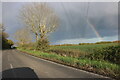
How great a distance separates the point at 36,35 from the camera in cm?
3853

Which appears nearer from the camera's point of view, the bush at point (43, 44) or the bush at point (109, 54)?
the bush at point (109, 54)

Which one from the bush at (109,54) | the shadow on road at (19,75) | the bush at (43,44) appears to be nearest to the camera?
the shadow on road at (19,75)

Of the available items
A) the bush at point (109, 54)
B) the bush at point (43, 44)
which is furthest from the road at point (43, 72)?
the bush at point (43, 44)

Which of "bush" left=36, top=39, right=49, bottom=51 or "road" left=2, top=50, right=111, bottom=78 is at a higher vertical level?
"bush" left=36, top=39, right=49, bottom=51

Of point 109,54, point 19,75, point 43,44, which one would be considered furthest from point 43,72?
point 43,44

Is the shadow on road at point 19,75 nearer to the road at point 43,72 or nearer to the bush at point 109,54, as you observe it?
the road at point 43,72

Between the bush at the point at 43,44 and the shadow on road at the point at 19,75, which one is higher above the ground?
the bush at the point at 43,44

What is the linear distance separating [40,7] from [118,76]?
3365 centimetres

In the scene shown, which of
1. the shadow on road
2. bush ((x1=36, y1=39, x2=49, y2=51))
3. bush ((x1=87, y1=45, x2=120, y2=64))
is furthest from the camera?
bush ((x1=36, y1=39, x2=49, y2=51))

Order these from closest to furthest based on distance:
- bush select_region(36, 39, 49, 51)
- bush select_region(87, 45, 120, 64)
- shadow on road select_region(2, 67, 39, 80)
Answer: shadow on road select_region(2, 67, 39, 80) → bush select_region(87, 45, 120, 64) → bush select_region(36, 39, 49, 51)

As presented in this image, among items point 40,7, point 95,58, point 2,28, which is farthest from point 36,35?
point 2,28

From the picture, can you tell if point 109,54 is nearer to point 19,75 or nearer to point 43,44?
point 19,75

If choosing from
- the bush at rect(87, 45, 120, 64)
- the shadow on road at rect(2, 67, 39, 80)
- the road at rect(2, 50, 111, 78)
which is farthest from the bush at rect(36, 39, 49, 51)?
the shadow on road at rect(2, 67, 39, 80)

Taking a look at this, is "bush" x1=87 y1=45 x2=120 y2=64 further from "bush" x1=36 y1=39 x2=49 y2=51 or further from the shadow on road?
"bush" x1=36 y1=39 x2=49 y2=51
